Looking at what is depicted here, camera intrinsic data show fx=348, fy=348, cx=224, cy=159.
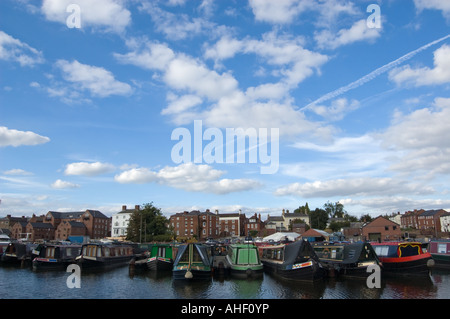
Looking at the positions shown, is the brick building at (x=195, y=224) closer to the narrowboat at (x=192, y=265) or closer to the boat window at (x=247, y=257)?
the boat window at (x=247, y=257)

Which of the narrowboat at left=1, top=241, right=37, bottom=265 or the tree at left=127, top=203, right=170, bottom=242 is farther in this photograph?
the tree at left=127, top=203, right=170, bottom=242

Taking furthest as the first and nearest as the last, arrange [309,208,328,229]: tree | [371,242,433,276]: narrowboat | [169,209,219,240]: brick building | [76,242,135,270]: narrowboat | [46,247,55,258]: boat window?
[309,208,328,229]: tree → [169,209,219,240]: brick building → [46,247,55,258]: boat window → [76,242,135,270]: narrowboat → [371,242,433,276]: narrowboat

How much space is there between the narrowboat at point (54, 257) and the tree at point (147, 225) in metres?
38.6

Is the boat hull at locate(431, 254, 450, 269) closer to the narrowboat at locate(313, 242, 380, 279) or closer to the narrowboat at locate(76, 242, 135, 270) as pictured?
the narrowboat at locate(313, 242, 380, 279)

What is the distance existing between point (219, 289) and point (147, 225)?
59.6m

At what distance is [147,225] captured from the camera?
81750mm

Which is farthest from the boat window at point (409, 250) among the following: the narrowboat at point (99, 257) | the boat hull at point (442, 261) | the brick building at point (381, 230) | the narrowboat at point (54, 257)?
the brick building at point (381, 230)

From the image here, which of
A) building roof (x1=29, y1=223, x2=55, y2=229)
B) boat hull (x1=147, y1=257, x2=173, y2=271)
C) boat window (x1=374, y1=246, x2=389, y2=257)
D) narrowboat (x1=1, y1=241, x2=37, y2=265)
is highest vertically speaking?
boat window (x1=374, y1=246, x2=389, y2=257)

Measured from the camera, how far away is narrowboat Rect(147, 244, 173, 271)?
33.8 meters

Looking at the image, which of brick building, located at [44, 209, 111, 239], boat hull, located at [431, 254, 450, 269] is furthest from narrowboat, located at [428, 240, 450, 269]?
brick building, located at [44, 209, 111, 239]

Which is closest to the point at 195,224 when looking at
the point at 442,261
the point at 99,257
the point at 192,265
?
the point at 99,257

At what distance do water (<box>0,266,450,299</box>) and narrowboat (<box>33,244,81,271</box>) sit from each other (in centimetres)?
645
